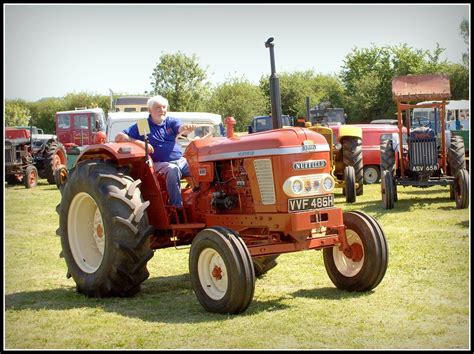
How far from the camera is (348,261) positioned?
247 inches

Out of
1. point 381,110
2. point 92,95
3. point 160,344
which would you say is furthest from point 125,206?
point 92,95

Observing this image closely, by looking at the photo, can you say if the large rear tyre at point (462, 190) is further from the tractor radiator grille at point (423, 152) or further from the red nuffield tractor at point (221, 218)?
the red nuffield tractor at point (221, 218)

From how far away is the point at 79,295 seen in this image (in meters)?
6.39

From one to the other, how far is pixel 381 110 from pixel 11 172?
2838cm

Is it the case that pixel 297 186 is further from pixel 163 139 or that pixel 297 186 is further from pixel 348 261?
pixel 163 139

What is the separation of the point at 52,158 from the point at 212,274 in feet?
53.5

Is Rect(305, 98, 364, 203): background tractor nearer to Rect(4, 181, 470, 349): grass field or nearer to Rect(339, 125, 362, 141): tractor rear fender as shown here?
Rect(339, 125, 362, 141): tractor rear fender

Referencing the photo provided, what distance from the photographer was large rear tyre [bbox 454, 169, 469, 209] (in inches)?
472

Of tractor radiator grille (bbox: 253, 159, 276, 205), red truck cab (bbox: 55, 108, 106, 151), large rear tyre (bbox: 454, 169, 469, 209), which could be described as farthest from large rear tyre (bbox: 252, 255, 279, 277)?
red truck cab (bbox: 55, 108, 106, 151)

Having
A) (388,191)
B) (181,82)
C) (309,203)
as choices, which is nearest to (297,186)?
(309,203)

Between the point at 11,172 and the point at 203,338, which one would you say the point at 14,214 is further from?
the point at 203,338

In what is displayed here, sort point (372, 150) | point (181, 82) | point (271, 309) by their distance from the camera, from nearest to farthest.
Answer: point (271, 309)
point (372, 150)
point (181, 82)

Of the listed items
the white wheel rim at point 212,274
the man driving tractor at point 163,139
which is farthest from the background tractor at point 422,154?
the white wheel rim at point 212,274

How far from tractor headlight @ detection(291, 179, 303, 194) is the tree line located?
1053 inches
